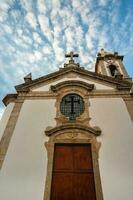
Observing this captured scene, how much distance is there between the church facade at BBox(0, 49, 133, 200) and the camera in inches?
288

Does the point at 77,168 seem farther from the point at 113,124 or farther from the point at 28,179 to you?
the point at 113,124

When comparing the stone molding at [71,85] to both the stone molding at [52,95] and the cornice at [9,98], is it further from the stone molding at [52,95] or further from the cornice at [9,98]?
the cornice at [9,98]

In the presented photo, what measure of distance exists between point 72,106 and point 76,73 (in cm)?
277

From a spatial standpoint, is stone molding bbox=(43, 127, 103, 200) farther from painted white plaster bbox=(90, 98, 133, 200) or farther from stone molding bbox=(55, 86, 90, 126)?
stone molding bbox=(55, 86, 90, 126)

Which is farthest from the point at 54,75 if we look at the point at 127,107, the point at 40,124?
the point at 127,107

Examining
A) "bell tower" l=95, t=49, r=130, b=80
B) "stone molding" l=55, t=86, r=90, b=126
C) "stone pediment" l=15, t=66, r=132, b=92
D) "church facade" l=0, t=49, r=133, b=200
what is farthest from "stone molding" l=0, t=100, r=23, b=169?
"bell tower" l=95, t=49, r=130, b=80

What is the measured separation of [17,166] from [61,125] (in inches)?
104

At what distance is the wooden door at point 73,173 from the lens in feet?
23.7

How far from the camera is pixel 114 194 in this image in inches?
276

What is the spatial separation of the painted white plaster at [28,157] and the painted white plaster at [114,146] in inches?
91.7

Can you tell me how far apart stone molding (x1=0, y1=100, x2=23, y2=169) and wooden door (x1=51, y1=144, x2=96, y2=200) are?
221 cm

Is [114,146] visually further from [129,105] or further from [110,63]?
[110,63]

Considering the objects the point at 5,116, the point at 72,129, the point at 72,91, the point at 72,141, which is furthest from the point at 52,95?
the point at 72,141

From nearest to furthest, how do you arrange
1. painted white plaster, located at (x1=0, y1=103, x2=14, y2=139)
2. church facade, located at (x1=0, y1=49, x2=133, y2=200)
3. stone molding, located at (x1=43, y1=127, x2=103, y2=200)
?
church facade, located at (x1=0, y1=49, x2=133, y2=200)
stone molding, located at (x1=43, y1=127, x2=103, y2=200)
painted white plaster, located at (x1=0, y1=103, x2=14, y2=139)
